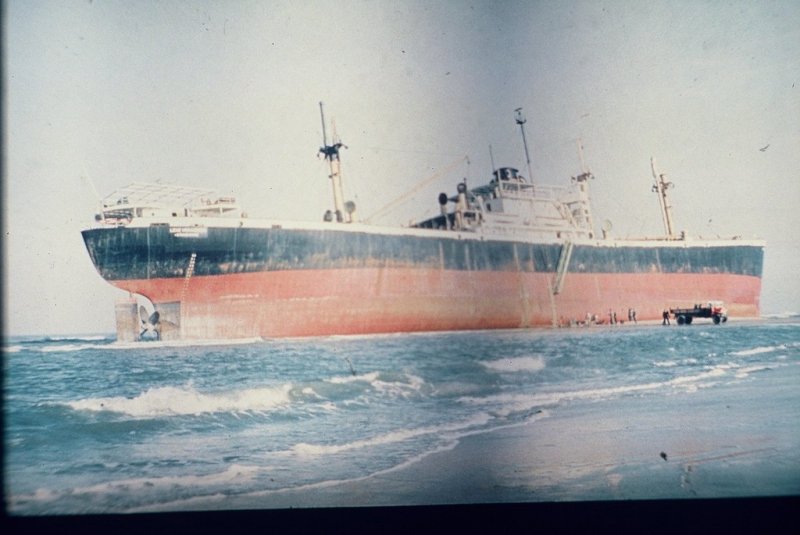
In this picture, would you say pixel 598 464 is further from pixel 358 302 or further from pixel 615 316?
pixel 615 316

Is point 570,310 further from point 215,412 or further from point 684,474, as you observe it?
point 215,412

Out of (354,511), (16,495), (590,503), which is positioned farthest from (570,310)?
(16,495)

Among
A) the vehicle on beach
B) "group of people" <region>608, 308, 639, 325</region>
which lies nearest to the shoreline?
the vehicle on beach

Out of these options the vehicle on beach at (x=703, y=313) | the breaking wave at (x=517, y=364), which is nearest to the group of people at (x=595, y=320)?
the vehicle on beach at (x=703, y=313)

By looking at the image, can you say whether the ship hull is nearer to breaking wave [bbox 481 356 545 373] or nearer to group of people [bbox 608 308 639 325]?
group of people [bbox 608 308 639 325]

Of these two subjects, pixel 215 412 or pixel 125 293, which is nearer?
pixel 215 412

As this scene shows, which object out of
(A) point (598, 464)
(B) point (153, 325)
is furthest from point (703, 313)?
(B) point (153, 325)

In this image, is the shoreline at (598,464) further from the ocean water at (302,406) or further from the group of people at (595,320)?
the group of people at (595,320)
